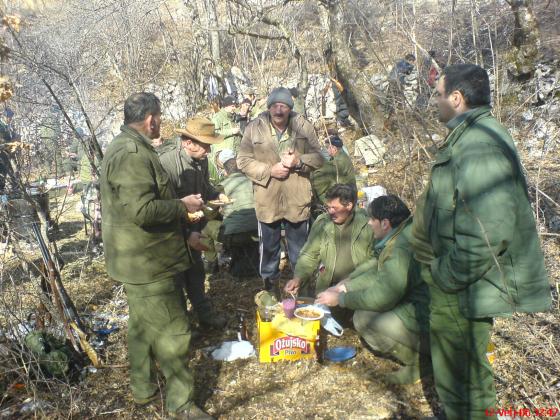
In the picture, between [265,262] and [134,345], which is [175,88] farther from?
[134,345]

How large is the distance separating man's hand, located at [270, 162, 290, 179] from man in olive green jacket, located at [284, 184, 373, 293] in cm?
58

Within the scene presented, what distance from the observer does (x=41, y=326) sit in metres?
3.48

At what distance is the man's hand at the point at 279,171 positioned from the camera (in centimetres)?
408

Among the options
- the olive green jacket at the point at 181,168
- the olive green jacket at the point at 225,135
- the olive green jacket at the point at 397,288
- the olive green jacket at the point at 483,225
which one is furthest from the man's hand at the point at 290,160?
the olive green jacket at the point at 225,135

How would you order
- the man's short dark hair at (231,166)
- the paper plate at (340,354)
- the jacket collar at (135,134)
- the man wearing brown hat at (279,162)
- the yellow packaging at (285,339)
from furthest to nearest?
the man's short dark hair at (231,166)
the man wearing brown hat at (279,162)
the paper plate at (340,354)
the yellow packaging at (285,339)
the jacket collar at (135,134)

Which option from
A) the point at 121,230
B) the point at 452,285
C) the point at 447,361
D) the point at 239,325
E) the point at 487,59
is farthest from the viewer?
the point at 487,59

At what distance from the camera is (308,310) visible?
327 centimetres

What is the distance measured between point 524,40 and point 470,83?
8.83 m

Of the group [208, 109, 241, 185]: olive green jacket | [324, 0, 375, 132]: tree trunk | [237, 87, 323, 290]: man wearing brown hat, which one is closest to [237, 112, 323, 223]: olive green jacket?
[237, 87, 323, 290]: man wearing brown hat

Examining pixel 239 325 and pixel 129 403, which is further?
pixel 239 325

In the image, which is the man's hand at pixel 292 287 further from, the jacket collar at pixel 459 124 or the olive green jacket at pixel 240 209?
Result: the jacket collar at pixel 459 124

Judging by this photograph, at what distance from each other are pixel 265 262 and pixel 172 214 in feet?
6.22

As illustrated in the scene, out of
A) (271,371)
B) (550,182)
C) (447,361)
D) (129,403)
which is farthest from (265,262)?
(550,182)

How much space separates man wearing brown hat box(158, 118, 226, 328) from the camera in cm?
343
